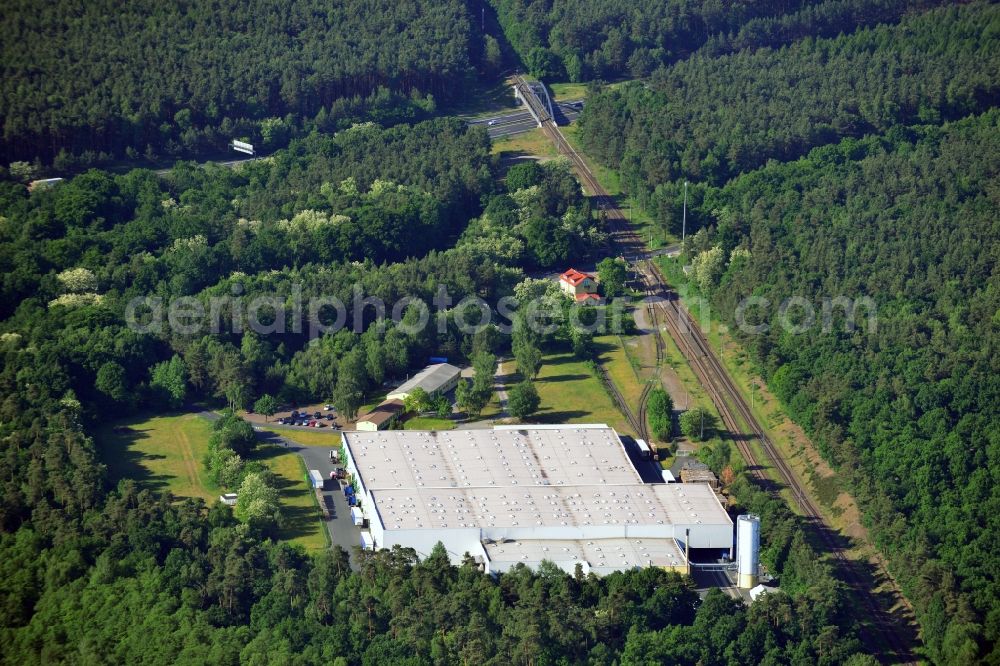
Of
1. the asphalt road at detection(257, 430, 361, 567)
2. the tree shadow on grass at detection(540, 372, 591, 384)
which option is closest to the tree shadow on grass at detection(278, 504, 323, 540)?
the asphalt road at detection(257, 430, 361, 567)

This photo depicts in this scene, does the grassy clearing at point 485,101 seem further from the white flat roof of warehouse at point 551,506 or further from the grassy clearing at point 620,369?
the white flat roof of warehouse at point 551,506

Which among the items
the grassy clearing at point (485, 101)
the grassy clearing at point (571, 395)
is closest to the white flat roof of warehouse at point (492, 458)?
the grassy clearing at point (571, 395)

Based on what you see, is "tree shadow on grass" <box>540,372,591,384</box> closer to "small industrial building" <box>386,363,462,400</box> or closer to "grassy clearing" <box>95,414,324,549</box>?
"small industrial building" <box>386,363,462,400</box>

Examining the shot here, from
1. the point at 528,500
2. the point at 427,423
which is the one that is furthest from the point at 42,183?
the point at 528,500

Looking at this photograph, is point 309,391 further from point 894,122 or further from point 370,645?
point 894,122

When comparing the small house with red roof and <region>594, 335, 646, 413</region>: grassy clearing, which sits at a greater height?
the small house with red roof
